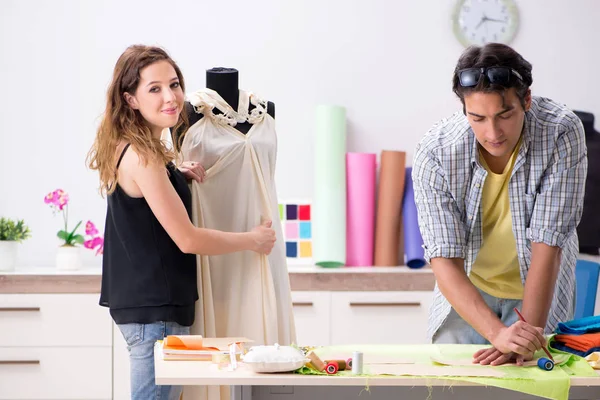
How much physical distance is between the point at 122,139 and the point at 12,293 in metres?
1.73

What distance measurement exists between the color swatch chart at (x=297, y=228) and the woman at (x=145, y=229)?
1777 mm

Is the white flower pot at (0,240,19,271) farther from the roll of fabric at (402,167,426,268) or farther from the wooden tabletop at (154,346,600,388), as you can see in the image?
the wooden tabletop at (154,346,600,388)

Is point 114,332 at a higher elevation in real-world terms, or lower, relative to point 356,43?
lower

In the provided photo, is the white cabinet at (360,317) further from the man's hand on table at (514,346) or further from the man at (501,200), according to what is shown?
the man's hand on table at (514,346)

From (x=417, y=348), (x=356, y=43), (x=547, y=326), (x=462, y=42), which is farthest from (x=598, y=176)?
(x=417, y=348)

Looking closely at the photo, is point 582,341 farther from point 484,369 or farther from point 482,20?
point 482,20

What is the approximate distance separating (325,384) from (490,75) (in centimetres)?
84

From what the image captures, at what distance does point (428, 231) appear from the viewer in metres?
2.36

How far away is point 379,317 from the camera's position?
3959mm

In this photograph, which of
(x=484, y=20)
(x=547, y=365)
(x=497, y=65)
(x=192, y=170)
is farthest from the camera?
(x=484, y=20)

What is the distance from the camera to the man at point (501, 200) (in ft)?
7.13

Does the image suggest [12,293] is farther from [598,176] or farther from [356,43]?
[598,176]

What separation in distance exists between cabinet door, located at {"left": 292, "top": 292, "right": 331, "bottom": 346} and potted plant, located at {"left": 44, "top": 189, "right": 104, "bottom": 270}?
976mm

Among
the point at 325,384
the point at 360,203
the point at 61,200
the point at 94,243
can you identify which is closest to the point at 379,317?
the point at 360,203
